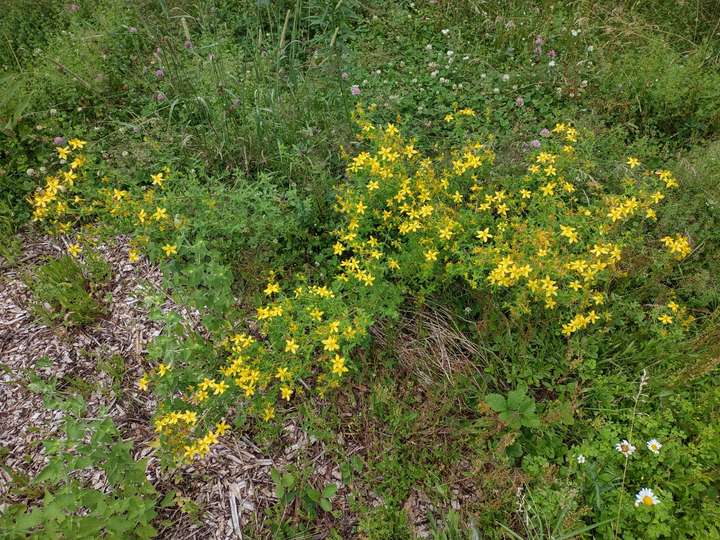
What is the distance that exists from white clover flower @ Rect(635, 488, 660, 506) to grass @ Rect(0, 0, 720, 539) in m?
0.04

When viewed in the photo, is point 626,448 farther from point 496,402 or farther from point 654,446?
point 496,402

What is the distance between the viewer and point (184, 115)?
384 cm

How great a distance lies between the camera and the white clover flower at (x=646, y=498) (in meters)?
2.28

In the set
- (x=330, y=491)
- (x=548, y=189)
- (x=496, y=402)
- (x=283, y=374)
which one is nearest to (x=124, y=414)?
(x=283, y=374)

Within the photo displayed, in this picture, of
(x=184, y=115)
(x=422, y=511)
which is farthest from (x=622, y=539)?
(x=184, y=115)

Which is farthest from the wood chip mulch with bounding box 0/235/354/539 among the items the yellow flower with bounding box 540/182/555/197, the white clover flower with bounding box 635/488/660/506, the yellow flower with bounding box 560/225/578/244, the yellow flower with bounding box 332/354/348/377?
the yellow flower with bounding box 540/182/555/197

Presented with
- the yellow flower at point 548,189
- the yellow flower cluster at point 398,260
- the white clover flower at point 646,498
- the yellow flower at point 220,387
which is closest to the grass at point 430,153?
the white clover flower at point 646,498

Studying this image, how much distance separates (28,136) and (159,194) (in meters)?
1.36

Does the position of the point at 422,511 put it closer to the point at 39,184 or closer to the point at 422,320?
the point at 422,320

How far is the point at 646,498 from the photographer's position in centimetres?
229

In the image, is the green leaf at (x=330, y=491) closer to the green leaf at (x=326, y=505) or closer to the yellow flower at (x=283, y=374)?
the green leaf at (x=326, y=505)

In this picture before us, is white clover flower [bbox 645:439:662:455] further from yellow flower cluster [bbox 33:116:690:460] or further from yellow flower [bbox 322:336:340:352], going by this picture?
yellow flower [bbox 322:336:340:352]

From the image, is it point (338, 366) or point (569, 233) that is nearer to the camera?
point (338, 366)

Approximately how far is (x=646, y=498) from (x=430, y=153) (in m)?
2.69
